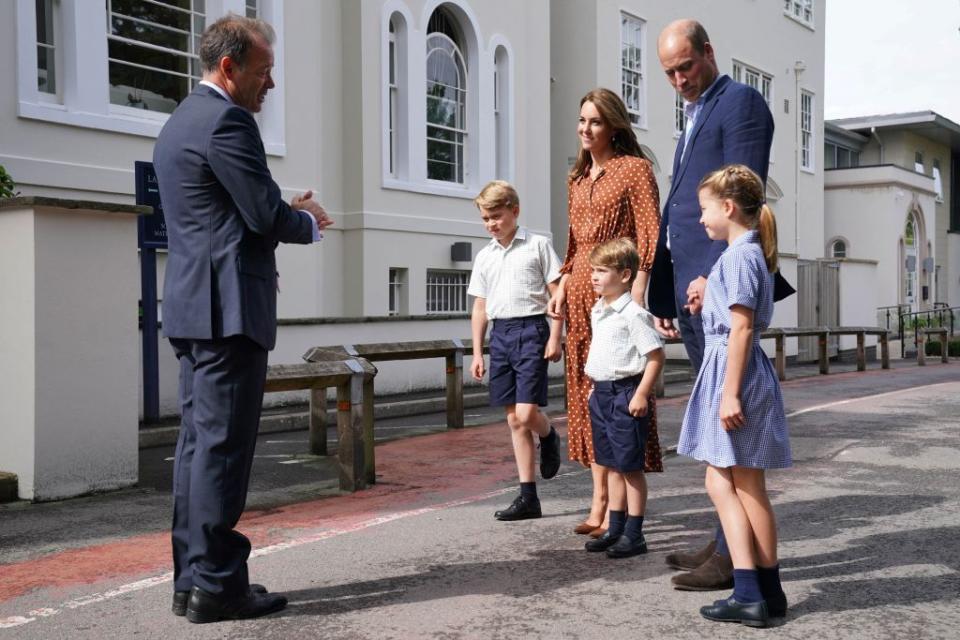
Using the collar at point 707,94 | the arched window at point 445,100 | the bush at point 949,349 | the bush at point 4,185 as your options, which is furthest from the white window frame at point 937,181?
the collar at point 707,94

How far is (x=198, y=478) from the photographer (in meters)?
3.99

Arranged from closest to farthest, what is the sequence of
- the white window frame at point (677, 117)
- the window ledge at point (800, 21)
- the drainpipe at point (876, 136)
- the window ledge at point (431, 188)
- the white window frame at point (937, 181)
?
the window ledge at point (431, 188) → the white window frame at point (677, 117) → the window ledge at point (800, 21) → the white window frame at point (937, 181) → the drainpipe at point (876, 136)

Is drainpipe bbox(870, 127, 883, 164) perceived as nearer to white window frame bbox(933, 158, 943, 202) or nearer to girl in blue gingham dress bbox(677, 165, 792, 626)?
white window frame bbox(933, 158, 943, 202)

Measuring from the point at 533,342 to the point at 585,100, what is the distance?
133cm

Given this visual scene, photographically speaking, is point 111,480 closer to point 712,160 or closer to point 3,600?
point 3,600

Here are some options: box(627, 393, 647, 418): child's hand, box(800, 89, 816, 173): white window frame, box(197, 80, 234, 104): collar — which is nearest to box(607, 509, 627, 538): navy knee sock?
box(627, 393, 647, 418): child's hand

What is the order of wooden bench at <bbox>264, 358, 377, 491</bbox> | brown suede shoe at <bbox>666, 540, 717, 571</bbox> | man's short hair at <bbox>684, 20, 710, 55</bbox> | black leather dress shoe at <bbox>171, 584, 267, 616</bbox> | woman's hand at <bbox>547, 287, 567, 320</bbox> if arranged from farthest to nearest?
wooden bench at <bbox>264, 358, 377, 491</bbox>
woman's hand at <bbox>547, 287, 567, 320</bbox>
brown suede shoe at <bbox>666, 540, 717, 571</bbox>
man's short hair at <bbox>684, 20, 710, 55</bbox>
black leather dress shoe at <bbox>171, 584, 267, 616</bbox>

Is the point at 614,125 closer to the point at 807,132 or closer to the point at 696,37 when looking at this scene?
the point at 696,37

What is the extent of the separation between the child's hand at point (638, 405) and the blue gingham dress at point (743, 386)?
790 mm

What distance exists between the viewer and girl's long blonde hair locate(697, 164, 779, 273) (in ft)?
13.0

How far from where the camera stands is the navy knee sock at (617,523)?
16.9 ft

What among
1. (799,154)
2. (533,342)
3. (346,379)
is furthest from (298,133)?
(799,154)

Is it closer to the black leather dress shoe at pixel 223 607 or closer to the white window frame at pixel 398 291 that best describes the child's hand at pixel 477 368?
the black leather dress shoe at pixel 223 607

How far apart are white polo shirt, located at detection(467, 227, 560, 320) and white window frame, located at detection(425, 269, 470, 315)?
10371 millimetres
